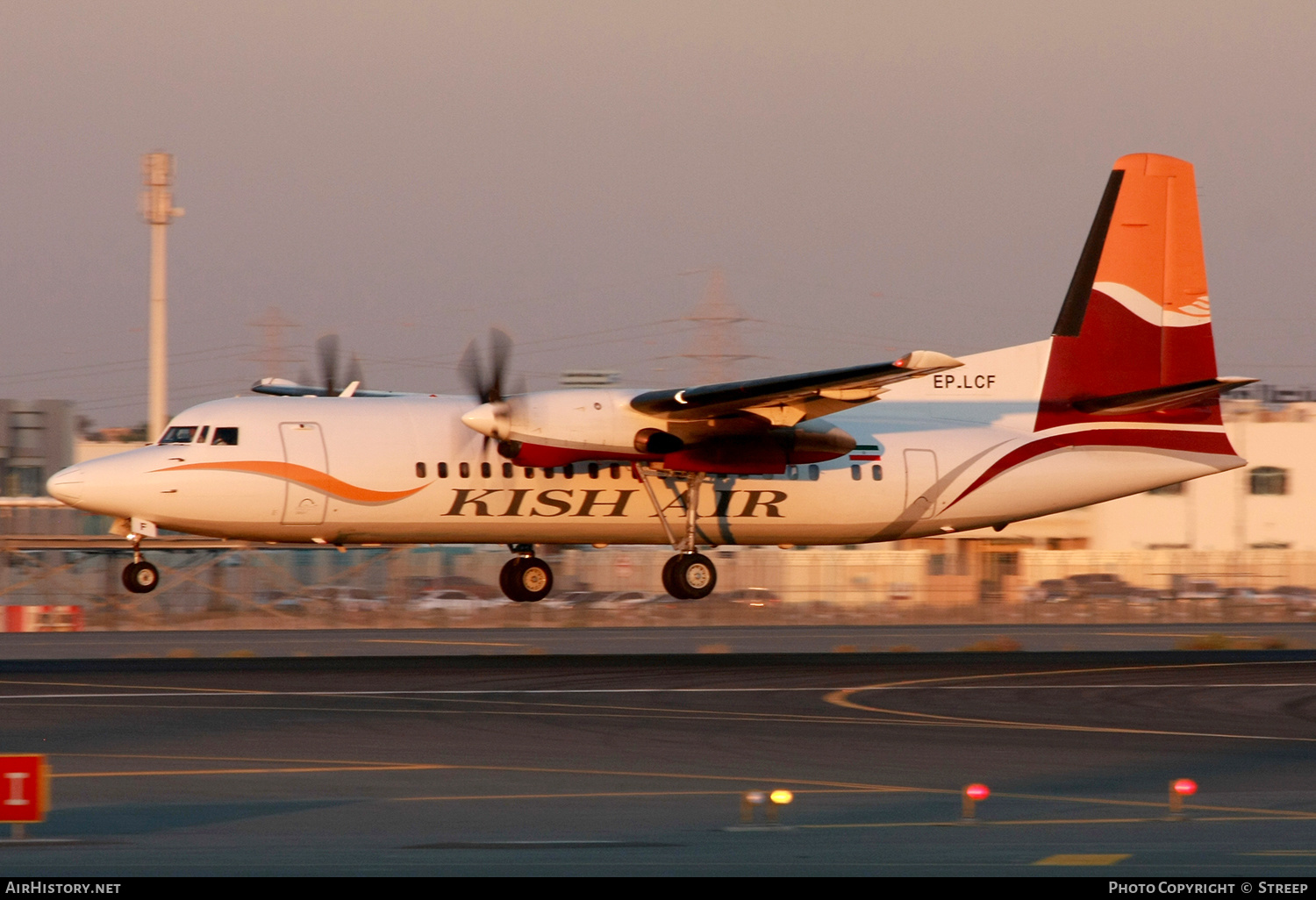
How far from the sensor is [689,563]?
24625 millimetres

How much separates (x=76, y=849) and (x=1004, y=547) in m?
49.9

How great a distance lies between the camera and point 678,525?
2478cm

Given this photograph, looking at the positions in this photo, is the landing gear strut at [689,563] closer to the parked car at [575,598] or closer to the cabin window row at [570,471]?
the cabin window row at [570,471]

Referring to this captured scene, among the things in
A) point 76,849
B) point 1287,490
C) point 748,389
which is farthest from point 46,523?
point 1287,490

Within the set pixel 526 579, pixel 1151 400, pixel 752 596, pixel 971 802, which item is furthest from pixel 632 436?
pixel 752 596

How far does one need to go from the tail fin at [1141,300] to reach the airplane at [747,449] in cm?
4

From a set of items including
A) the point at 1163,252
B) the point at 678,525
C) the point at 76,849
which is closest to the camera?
the point at 76,849

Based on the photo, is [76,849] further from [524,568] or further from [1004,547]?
[1004,547]

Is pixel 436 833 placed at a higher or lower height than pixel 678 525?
lower

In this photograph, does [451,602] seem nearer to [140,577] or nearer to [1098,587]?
[140,577]

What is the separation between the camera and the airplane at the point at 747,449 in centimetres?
2284

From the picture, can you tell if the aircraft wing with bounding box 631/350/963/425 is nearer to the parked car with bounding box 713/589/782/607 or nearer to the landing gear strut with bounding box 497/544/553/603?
the landing gear strut with bounding box 497/544/553/603

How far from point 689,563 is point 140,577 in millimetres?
8781

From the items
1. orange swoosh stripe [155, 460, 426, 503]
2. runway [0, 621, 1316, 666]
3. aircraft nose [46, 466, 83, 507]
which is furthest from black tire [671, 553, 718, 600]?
aircraft nose [46, 466, 83, 507]
